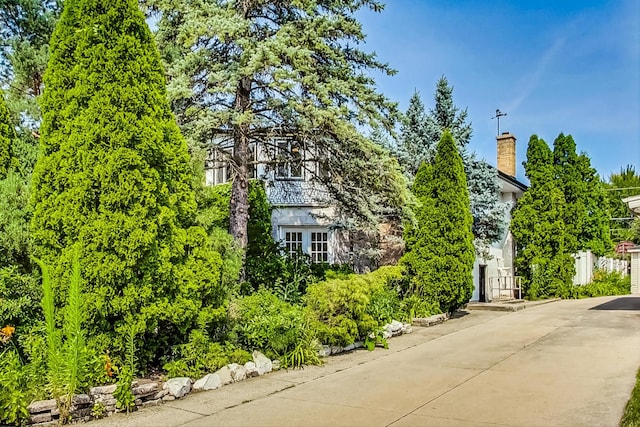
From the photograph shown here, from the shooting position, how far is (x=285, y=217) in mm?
19312

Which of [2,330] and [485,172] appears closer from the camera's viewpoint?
[2,330]

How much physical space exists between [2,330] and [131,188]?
2.21 m

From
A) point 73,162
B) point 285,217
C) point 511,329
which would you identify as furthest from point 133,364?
point 285,217

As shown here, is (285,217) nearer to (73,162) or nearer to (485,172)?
(485,172)

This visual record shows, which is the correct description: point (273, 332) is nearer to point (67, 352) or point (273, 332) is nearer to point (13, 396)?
point (67, 352)

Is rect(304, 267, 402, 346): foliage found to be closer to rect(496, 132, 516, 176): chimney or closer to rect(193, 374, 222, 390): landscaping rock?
rect(193, 374, 222, 390): landscaping rock

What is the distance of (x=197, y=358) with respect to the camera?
7.24 metres

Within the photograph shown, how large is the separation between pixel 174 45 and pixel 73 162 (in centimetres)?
612

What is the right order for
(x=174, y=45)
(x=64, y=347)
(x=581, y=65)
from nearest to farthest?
(x=64, y=347) → (x=174, y=45) → (x=581, y=65)

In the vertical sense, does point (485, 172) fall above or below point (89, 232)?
above

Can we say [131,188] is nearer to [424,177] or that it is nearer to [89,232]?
[89,232]

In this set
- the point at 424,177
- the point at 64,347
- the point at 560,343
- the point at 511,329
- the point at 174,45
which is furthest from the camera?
the point at 424,177

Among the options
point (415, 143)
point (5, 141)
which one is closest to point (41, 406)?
point (5, 141)

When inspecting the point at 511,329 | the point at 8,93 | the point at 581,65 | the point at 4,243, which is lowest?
the point at 511,329
